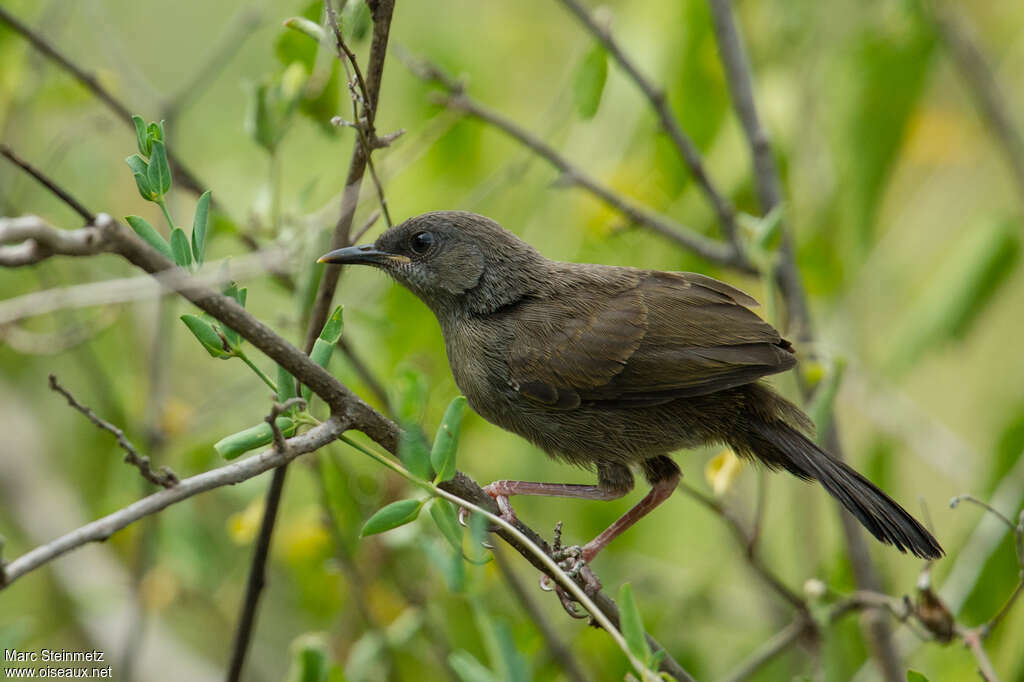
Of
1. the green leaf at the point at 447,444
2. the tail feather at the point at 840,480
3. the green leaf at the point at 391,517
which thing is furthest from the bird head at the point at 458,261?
the green leaf at the point at 391,517

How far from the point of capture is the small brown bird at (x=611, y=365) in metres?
3.37

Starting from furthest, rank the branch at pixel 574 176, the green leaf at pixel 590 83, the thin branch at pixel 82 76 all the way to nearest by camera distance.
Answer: the branch at pixel 574 176
the green leaf at pixel 590 83
the thin branch at pixel 82 76

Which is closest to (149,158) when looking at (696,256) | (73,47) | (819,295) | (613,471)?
(613,471)

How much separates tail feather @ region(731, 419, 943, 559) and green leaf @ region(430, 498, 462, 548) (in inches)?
60.6

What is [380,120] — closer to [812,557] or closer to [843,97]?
[843,97]

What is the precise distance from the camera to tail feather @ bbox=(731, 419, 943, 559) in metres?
3.18

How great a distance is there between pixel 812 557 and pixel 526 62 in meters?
3.16

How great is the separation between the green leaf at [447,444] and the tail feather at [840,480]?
1.56 meters

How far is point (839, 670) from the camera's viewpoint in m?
4.58

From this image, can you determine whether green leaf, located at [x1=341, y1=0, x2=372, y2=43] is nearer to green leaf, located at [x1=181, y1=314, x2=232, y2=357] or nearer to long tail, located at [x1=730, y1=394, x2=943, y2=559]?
green leaf, located at [x1=181, y1=314, x2=232, y2=357]

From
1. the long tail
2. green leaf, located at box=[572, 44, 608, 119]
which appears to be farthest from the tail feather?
green leaf, located at box=[572, 44, 608, 119]

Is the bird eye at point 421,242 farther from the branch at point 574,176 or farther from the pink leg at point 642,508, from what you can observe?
the pink leg at point 642,508

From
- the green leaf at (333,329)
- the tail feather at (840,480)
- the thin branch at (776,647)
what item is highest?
the green leaf at (333,329)

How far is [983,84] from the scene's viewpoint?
15.1 ft
